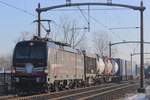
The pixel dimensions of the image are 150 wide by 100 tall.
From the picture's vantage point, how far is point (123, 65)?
78250 millimetres

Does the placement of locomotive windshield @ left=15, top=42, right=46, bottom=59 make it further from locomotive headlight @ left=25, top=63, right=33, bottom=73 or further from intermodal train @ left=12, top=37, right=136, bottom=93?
locomotive headlight @ left=25, top=63, right=33, bottom=73

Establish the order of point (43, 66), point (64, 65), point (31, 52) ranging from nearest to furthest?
1. point (43, 66)
2. point (31, 52)
3. point (64, 65)

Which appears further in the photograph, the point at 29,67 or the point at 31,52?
the point at 31,52

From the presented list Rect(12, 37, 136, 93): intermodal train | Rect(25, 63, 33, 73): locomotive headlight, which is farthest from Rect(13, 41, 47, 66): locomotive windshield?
Rect(25, 63, 33, 73): locomotive headlight

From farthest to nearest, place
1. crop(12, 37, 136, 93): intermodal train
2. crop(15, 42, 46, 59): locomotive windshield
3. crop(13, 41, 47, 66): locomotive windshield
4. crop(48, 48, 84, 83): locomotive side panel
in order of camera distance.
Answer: crop(48, 48, 84, 83): locomotive side panel
crop(15, 42, 46, 59): locomotive windshield
crop(13, 41, 47, 66): locomotive windshield
crop(12, 37, 136, 93): intermodal train

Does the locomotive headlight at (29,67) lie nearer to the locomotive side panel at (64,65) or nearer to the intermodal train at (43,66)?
the intermodal train at (43,66)

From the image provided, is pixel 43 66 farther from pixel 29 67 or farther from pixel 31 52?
pixel 31 52

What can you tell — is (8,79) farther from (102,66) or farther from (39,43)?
(102,66)

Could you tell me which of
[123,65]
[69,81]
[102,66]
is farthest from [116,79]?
[69,81]

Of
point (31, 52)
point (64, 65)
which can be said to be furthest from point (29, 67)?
point (64, 65)

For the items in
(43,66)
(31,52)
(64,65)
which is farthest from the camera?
(64,65)

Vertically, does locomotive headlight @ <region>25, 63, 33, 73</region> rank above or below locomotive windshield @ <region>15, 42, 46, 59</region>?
below

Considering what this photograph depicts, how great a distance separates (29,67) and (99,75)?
81.6 ft

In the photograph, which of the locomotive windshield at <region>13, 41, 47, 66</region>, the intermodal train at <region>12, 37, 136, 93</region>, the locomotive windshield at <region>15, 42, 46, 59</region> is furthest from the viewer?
the locomotive windshield at <region>15, 42, 46, 59</region>
